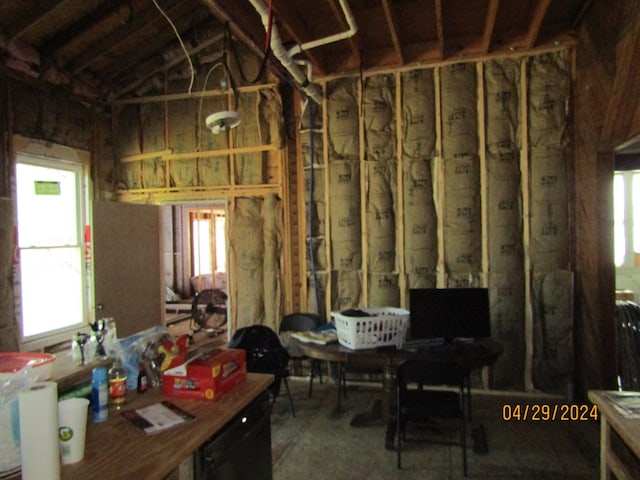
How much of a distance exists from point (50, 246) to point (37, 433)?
373 centimetres

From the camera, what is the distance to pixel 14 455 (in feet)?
4.06

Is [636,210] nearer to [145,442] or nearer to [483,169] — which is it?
[483,169]

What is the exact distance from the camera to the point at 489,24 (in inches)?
134

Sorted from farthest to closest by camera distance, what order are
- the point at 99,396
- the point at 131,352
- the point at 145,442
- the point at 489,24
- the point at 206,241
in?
the point at 206,241 < the point at 489,24 < the point at 131,352 < the point at 99,396 < the point at 145,442

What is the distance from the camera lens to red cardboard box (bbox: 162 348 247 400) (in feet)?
5.86

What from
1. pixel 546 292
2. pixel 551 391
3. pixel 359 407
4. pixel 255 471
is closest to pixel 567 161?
pixel 546 292

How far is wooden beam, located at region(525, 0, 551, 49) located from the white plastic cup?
369 centimetres

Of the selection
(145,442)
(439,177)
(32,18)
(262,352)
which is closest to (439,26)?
(439,177)

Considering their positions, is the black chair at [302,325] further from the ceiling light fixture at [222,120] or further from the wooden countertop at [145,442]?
the wooden countertop at [145,442]

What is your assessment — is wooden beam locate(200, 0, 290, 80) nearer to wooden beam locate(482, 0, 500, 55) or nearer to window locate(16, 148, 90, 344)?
wooden beam locate(482, 0, 500, 55)

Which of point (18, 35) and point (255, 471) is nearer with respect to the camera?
point (255, 471)

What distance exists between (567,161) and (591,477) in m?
2.52

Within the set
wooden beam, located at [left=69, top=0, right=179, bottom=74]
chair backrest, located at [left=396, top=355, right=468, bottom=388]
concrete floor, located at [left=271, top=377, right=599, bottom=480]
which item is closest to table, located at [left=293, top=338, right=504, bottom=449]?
chair backrest, located at [left=396, top=355, right=468, bottom=388]

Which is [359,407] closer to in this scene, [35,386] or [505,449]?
[505,449]
